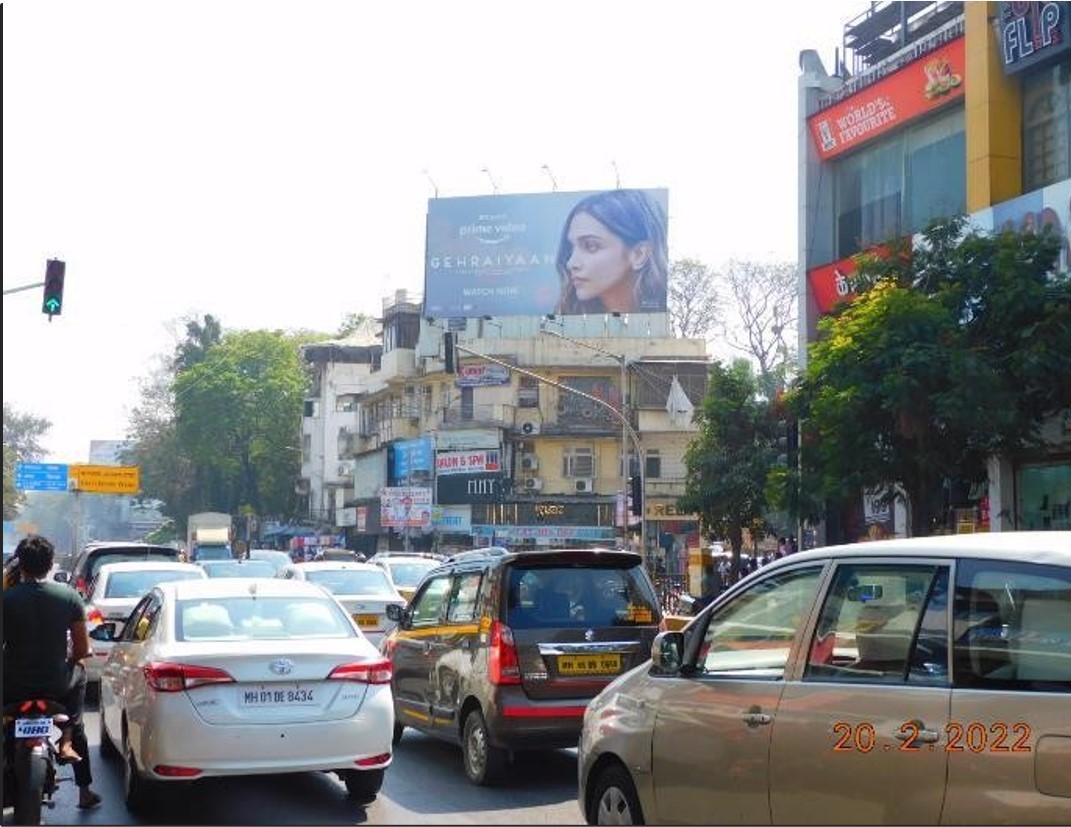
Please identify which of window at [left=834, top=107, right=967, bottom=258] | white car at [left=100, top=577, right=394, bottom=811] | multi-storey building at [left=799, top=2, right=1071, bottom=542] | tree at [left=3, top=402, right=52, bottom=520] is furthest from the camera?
tree at [left=3, top=402, right=52, bottom=520]

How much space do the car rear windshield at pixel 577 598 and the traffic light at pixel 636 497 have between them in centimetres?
2105

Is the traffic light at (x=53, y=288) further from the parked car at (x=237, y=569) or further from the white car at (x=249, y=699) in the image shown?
the white car at (x=249, y=699)

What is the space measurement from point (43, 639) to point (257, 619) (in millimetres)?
1818

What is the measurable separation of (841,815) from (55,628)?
473 centimetres

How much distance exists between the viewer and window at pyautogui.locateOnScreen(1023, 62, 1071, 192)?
69.8 feet

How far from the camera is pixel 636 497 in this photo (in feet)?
104

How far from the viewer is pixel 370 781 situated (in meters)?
9.08

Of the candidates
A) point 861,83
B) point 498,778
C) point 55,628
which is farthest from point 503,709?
point 861,83

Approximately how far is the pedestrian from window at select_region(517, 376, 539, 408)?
540 cm

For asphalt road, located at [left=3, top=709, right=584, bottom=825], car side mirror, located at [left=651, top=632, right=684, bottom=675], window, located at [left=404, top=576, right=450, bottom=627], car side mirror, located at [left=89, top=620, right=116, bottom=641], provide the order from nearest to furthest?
car side mirror, located at [left=651, top=632, right=684, bottom=675], asphalt road, located at [left=3, top=709, right=584, bottom=825], car side mirror, located at [left=89, top=620, right=116, bottom=641], window, located at [left=404, top=576, right=450, bottom=627]

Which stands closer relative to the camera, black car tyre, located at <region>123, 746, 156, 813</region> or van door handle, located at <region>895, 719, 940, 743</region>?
van door handle, located at <region>895, 719, 940, 743</region>

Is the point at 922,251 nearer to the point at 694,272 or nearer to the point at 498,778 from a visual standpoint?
the point at 498,778

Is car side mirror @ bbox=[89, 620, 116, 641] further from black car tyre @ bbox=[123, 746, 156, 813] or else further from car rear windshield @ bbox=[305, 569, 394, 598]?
car rear windshield @ bbox=[305, 569, 394, 598]

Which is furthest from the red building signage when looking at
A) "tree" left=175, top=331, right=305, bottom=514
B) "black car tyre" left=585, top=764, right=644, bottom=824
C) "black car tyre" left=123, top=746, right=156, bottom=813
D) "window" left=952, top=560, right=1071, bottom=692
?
"tree" left=175, top=331, right=305, bottom=514
